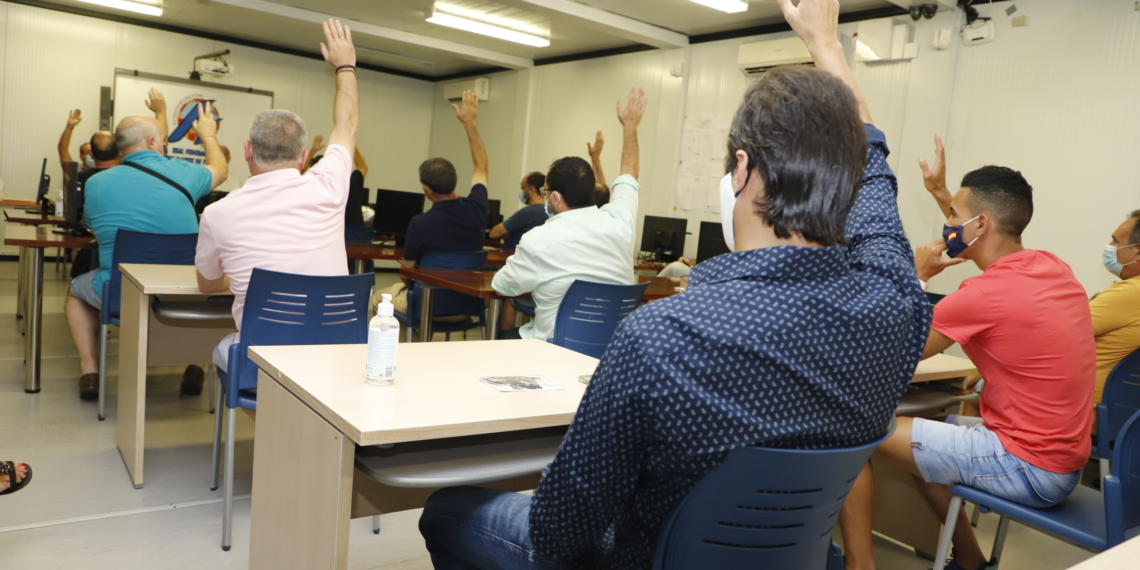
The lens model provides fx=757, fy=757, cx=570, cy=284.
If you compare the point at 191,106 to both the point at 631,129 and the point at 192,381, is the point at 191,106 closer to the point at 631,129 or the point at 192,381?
the point at 192,381

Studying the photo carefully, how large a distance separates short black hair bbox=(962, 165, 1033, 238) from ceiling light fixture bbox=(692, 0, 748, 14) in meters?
3.88

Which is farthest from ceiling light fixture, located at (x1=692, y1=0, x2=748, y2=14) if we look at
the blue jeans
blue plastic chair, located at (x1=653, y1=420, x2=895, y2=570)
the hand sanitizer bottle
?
blue plastic chair, located at (x1=653, y1=420, x2=895, y2=570)

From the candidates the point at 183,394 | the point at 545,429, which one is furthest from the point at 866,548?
the point at 183,394

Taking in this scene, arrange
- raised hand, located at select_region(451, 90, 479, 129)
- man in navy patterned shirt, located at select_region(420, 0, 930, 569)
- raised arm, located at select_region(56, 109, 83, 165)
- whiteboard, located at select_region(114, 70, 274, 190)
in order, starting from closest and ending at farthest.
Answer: man in navy patterned shirt, located at select_region(420, 0, 930, 569), raised hand, located at select_region(451, 90, 479, 129), raised arm, located at select_region(56, 109, 83, 165), whiteboard, located at select_region(114, 70, 274, 190)

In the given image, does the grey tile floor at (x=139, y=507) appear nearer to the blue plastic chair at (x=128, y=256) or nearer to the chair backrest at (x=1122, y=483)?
the blue plastic chair at (x=128, y=256)

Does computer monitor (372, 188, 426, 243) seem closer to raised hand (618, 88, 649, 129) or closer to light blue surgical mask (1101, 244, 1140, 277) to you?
raised hand (618, 88, 649, 129)

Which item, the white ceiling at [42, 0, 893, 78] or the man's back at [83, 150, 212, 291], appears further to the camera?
the white ceiling at [42, 0, 893, 78]

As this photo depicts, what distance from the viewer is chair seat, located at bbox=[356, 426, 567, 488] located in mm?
1393

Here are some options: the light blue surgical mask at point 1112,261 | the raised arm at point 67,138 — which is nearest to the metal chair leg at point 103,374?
the light blue surgical mask at point 1112,261

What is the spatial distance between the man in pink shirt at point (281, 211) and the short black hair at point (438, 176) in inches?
74.6

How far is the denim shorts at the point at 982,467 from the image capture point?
1.96 metres

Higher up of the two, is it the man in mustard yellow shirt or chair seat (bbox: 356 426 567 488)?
the man in mustard yellow shirt

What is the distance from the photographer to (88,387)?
377 centimetres

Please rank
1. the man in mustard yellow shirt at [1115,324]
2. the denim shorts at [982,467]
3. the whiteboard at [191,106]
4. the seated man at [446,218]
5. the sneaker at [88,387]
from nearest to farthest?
1. the denim shorts at [982,467]
2. the man in mustard yellow shirt at [1115,324]
3. the sneaker at [88,387]
4. the seated man at [446,218]
5. the whiteboard at [191,106]
